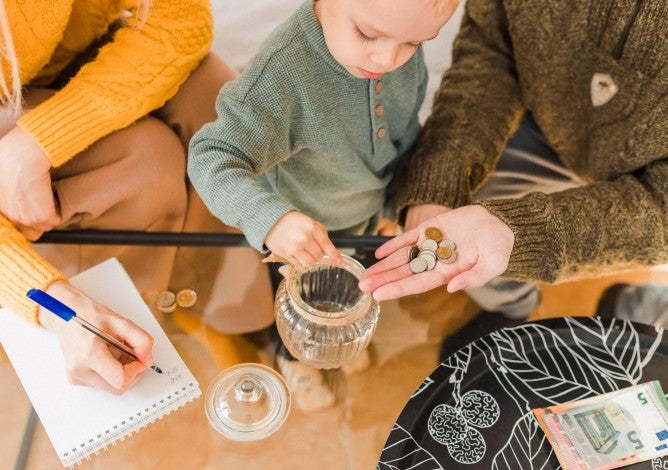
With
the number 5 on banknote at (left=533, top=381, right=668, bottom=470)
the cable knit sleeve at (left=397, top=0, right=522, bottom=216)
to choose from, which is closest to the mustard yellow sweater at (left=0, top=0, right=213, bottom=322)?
the cable knit sleeve at (left=397, top=0, right=522, bottom=216)

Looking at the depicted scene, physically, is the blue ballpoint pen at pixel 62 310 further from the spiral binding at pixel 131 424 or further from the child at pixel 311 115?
the child at pixel 311 115

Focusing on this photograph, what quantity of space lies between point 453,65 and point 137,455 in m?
0.79

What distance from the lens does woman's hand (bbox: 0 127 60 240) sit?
83cm

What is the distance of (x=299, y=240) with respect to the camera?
2.31 ft

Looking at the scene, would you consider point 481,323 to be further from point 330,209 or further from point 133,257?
point 133,257

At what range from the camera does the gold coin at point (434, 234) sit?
792mm

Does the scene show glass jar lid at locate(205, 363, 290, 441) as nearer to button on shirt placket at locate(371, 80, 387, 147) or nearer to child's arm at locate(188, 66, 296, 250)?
child's arm at locate(188, 66, 296, 250)

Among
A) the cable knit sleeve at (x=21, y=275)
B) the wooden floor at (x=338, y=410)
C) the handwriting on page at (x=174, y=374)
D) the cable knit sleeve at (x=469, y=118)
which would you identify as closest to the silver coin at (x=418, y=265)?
the wooden floor at (x=338, y=410)

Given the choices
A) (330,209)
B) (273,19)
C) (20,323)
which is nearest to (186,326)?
(20,323)

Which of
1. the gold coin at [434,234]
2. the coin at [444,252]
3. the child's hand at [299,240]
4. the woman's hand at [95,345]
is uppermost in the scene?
the child's hand at [299,240]

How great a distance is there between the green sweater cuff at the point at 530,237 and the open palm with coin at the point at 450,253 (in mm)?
11

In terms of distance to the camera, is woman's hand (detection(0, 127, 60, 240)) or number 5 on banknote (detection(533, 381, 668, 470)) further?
woman's hand (detection(0, 127, 60, 240))

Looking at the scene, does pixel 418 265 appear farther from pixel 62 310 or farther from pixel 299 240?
pixel 62 310

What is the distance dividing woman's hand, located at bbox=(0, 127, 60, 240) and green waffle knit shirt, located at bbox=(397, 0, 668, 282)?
52 centimetres
